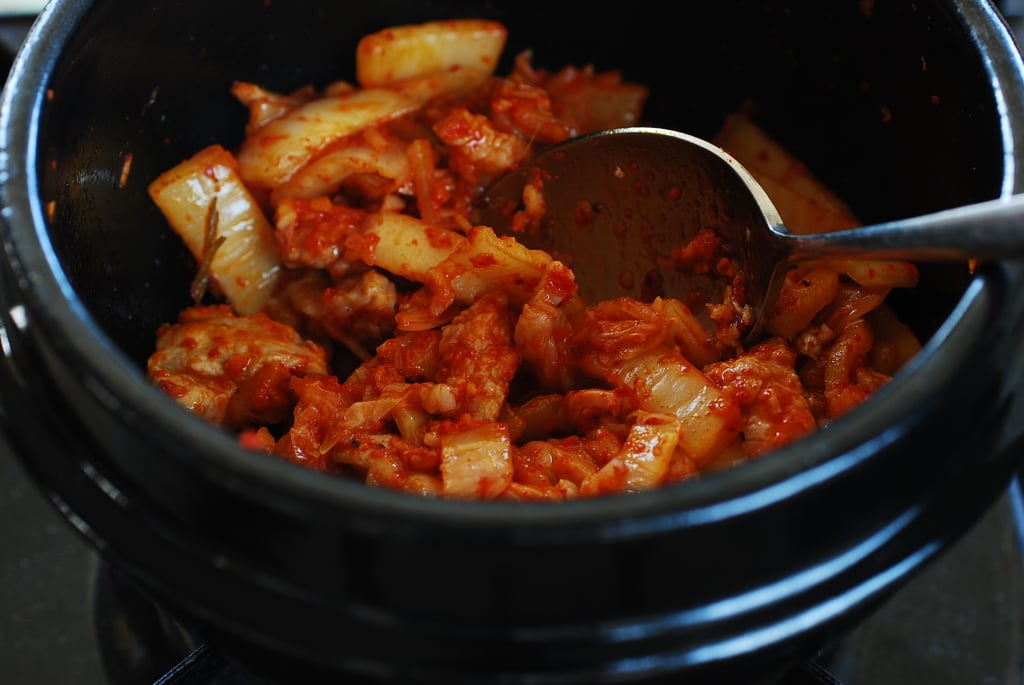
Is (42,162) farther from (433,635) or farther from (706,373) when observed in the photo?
(706,373)

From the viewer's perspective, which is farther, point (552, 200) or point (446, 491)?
point (552, 200)

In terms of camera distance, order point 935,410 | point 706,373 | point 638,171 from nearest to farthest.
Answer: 1. point 935,410
2. point 706,373
3. point 638,171

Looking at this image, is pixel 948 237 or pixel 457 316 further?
pixel 457 316

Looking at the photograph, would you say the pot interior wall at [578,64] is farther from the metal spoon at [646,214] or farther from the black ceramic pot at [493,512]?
the metal spoon at [646,214]

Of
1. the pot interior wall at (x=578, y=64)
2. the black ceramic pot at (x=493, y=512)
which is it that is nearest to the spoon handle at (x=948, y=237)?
the black ceramic pot at (x=493, y=512)

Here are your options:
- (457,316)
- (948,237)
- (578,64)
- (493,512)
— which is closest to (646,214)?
(457,316)

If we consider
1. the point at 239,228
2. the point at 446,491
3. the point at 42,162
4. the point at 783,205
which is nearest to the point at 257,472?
the point at 446,491

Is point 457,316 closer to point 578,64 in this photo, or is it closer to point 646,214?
point 646,214
